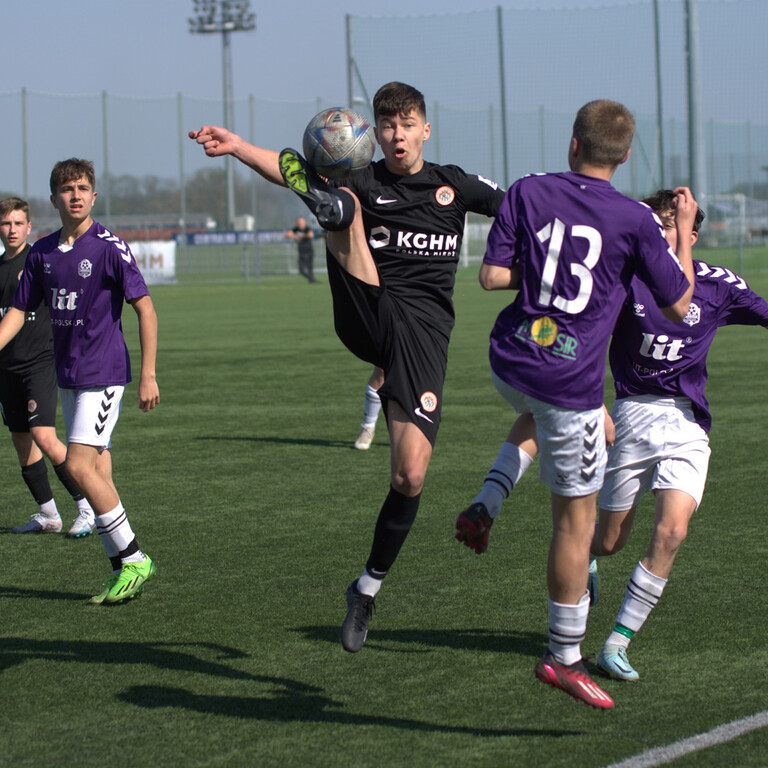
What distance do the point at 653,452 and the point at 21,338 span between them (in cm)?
414

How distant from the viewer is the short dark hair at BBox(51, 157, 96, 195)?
534cm

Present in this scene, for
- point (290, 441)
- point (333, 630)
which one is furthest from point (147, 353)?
point (290, 441)

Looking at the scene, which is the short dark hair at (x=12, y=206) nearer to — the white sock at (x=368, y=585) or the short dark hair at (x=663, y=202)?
the white sock at (x=368, y=585)

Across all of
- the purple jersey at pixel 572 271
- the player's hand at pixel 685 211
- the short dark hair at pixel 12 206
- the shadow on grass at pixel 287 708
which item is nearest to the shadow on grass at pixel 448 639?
the shadow on grass at pixel 287 708

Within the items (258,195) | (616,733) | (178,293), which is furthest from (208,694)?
(258,195)

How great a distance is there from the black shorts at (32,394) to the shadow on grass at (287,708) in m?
3.13

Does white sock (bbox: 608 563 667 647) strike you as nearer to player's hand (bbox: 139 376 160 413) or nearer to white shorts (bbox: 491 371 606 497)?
white shorts (bbox: 491 371 606 497)

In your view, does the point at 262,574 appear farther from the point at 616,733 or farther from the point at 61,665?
the point at 616,733

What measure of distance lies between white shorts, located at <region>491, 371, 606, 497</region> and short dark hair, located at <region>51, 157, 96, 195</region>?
270 cm

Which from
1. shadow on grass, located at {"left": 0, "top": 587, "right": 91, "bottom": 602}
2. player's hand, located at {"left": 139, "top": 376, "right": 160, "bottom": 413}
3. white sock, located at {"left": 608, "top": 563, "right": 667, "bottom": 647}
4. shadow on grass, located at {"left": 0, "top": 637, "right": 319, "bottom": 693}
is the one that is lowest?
shadow on grass, located at {"left": 0, "top": 637, "right": 319, "bottom": 693}

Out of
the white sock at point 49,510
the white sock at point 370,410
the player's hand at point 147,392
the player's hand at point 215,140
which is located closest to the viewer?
the player's hand at point 215,140

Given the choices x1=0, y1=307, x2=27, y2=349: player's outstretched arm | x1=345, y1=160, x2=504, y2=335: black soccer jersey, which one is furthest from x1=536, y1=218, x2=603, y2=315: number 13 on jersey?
x1=0, y1=307, x2=27, y2=349: player's outstretched arm

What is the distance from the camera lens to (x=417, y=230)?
15.5ft

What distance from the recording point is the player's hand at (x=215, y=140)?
14.5ft
